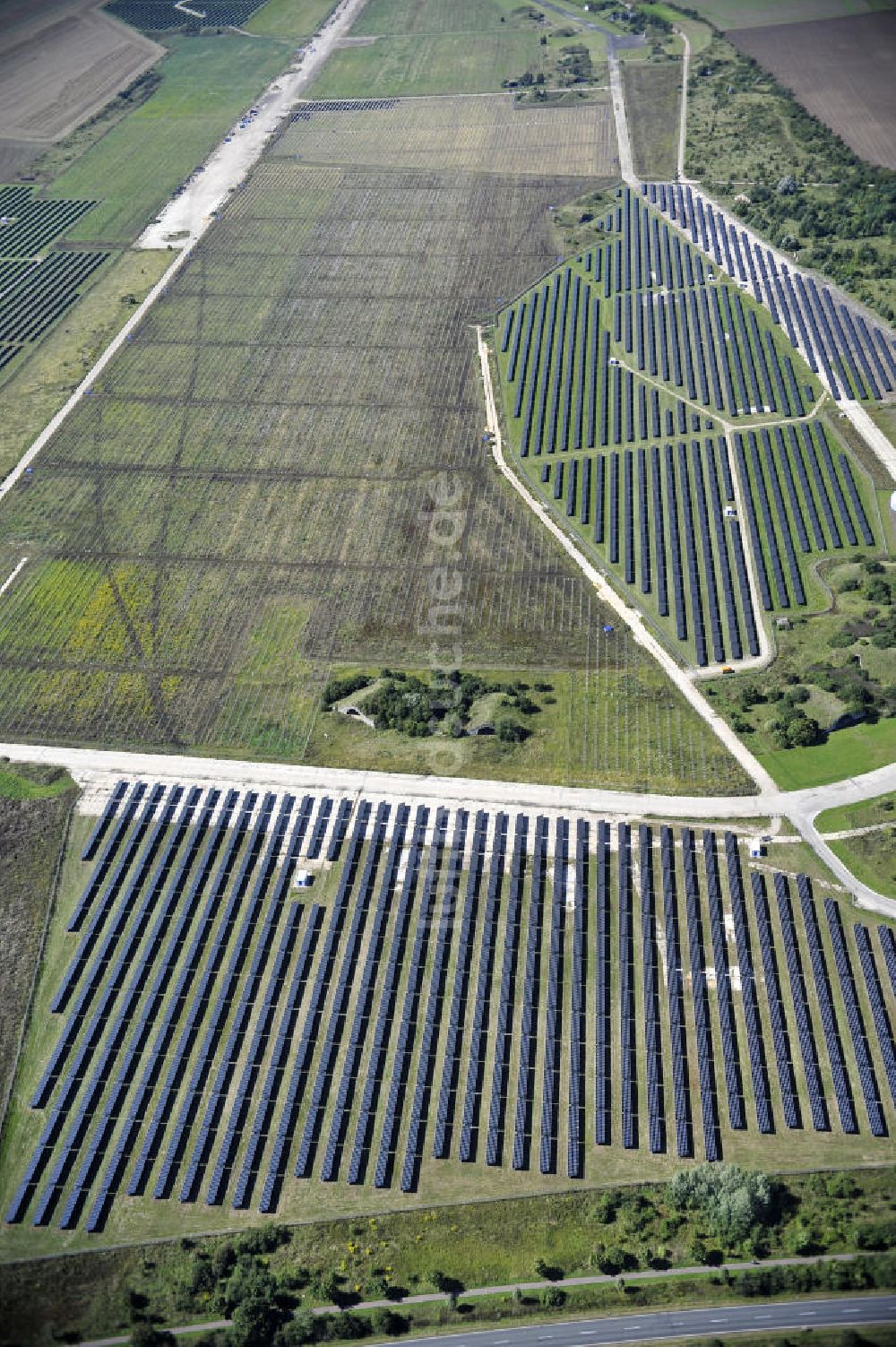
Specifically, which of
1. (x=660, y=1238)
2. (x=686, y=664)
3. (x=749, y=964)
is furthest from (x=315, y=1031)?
(x=686, y=664)

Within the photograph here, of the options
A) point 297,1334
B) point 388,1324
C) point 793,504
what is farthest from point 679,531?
point 297,1334

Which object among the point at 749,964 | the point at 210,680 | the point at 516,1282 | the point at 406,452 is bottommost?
the point at 516,1282

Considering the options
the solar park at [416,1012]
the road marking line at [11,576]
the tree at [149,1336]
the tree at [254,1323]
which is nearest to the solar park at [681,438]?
the solar park at [416,1012]

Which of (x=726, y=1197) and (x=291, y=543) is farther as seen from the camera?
Answer: (x=291, y=543)

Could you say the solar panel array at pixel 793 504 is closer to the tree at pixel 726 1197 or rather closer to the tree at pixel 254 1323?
the tree at pixel 726 1197

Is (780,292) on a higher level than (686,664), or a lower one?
higher

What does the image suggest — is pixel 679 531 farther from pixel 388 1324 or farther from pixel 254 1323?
pixel 254 1323

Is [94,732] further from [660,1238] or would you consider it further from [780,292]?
[780,292]
